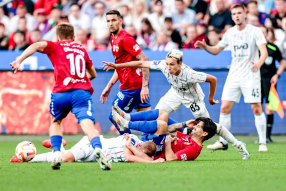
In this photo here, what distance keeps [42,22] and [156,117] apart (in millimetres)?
9575

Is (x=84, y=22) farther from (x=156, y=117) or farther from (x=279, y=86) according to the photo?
(x=156, y=117)

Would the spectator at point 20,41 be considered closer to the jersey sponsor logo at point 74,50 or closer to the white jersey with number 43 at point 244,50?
the white jersey with number 43 at point 244,50

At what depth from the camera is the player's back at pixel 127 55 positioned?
26.8 ft

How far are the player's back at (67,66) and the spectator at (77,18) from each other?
958cm

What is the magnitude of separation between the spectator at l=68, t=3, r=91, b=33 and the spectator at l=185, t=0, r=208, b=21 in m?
3.28

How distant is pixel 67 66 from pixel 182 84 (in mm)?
2201

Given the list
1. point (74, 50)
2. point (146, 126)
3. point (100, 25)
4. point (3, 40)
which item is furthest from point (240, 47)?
point (3, 40)

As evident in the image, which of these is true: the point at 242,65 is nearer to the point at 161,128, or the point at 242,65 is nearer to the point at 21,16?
the point at 161,128

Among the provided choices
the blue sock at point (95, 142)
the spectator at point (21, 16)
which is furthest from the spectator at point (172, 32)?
the blue sock at point (95, 142)

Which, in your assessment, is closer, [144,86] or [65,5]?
[144,86]

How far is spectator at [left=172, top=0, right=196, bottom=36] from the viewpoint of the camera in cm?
1482

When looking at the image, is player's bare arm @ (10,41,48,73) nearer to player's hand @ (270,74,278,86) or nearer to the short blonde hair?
the short blonde hair

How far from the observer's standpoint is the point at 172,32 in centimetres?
1430

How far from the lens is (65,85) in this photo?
6.15 meters
